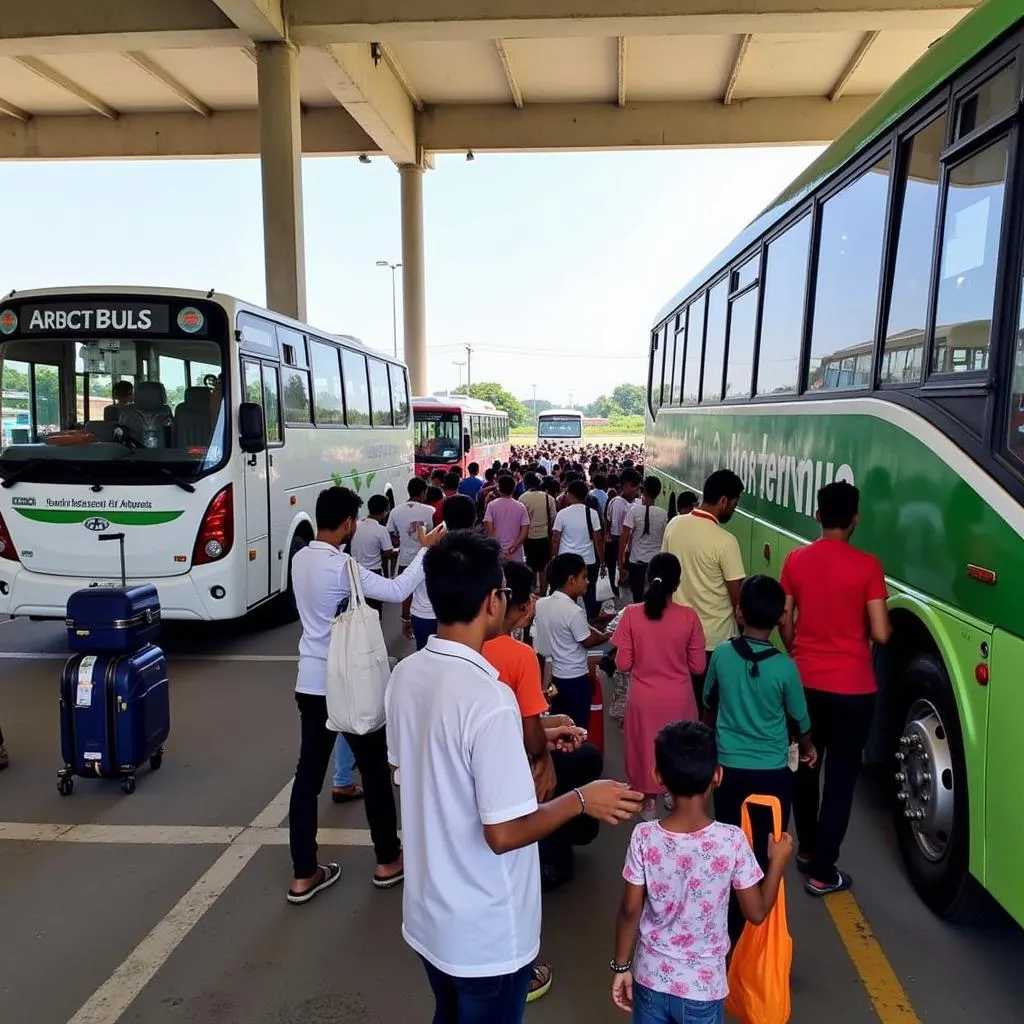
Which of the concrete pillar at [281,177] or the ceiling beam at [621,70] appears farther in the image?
the ceiling beam at [621,70]

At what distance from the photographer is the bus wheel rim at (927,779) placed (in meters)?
3.59

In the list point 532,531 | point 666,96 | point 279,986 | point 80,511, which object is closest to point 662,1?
point 666,96

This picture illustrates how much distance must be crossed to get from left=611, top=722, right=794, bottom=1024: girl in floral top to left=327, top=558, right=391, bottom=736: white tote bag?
1.55 meters

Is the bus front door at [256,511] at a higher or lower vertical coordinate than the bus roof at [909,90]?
lower

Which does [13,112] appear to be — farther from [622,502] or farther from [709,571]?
[709,571]

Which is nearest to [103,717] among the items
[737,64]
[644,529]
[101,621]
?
[101,621]

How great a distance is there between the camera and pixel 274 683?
7.08 metres

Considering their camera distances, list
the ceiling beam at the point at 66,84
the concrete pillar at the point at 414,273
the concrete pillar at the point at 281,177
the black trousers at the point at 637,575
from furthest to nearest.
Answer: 1. the concrete pillar at the point at 414,273
2. the ceiling beam at the point at 66,84
3. the concrete pillar at the point at 281,177
4. the black trousers at the point at 637,575

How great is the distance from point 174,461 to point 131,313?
4.36ft

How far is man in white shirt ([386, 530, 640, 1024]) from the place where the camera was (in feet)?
6.30

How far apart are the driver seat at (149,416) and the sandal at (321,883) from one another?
4.42 metres

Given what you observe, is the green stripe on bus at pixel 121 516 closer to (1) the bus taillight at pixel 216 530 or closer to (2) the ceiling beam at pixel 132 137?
(1) the bus taillight at pixel 216 530

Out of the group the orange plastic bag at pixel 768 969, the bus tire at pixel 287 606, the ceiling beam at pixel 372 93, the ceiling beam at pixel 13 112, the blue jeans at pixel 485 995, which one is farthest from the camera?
the ceiling beam at pixel 13 112

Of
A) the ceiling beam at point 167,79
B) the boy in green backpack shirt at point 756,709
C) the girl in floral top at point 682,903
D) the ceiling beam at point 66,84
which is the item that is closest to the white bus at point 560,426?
the ceiling beam at point 167,79
